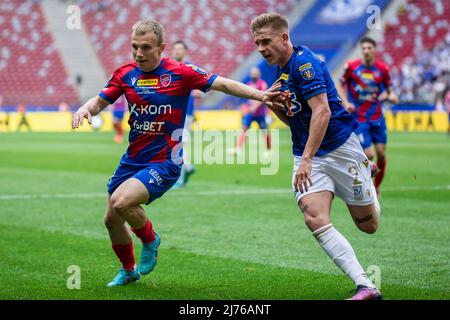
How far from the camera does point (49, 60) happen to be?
48219 millimetres

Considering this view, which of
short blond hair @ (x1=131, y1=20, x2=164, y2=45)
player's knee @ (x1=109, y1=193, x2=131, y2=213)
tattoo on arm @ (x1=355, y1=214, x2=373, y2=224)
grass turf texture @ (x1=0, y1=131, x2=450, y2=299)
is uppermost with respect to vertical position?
short blond hair @ (x1=131, y1=20, x2=164, y2=45)

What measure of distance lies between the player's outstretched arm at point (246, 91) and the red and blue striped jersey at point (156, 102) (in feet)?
0.33

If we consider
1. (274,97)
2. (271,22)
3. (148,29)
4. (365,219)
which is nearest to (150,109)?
(148,29)

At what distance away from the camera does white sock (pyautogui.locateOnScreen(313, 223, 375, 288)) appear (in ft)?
20.0

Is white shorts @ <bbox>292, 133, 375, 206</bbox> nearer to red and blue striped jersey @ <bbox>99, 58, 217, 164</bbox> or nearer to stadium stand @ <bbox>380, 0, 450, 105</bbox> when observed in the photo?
red and blue striped jersey @ <bbox>99, 58, 217, 164</bbox>

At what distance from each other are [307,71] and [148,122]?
1560mm

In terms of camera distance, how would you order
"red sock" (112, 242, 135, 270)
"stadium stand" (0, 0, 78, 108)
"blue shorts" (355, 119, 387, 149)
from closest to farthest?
"red sock" (112, 242, 135, 270)
"blue shorts" (355, 119, 387, 149)
"stadium stand" (0, 0, 78, 108)

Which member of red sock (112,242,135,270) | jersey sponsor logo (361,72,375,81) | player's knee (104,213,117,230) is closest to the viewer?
player's knee (104,213,117,230)

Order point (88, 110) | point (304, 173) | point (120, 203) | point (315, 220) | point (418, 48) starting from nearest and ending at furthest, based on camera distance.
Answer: point (304, 173)
point (315, 220)
point (120, 203)
point (88, 110)
point (418, 48)

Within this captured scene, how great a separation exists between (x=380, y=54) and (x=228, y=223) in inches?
1425

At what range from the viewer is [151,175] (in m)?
6.84

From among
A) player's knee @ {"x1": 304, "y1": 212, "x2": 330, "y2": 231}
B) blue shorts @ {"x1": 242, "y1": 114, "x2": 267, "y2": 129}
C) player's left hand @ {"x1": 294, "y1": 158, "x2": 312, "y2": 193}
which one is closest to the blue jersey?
player's left hand @ {"x1": 294, "y1": 158, "x2": 312, "y2": 193}

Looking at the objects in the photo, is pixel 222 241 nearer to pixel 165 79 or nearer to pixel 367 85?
pixel 165 79

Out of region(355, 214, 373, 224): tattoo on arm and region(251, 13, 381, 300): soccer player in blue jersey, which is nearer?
region(251, 13, 381, 300): soccer player in blue jersey
